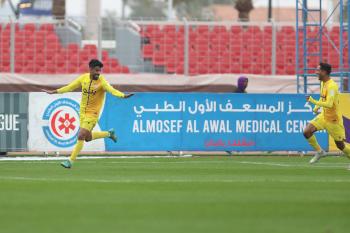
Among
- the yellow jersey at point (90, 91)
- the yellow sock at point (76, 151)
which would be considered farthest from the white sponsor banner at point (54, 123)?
the yellow sock at point (76, 151)

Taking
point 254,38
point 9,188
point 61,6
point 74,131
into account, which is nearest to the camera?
point 9,188

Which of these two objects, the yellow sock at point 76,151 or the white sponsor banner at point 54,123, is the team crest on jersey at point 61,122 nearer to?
the white sponsor banner at point 54,123

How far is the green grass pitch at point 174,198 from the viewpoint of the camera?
10383mm

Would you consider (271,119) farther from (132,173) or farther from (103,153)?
(132,173)

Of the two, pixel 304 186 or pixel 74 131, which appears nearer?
pixel 304 186

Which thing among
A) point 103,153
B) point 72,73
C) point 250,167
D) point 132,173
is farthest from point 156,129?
point 72,73

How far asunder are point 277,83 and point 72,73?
680 centimetres

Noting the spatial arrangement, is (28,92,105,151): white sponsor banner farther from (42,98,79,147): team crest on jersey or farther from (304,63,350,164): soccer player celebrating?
(304,63,350,164): soccer player celebrating

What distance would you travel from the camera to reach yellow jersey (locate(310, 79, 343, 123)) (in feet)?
66.3

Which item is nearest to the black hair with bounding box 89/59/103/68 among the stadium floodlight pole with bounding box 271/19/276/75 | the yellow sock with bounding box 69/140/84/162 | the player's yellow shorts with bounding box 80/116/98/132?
the player's yellow shorts with bounding box 80/116/98/132

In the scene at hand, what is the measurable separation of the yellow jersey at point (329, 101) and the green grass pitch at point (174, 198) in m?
1.09

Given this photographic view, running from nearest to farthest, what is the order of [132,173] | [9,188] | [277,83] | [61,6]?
[9,188] < [132,173] < [277,83] < [61,6]

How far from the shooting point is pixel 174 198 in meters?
13.0

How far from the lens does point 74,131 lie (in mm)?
24656
